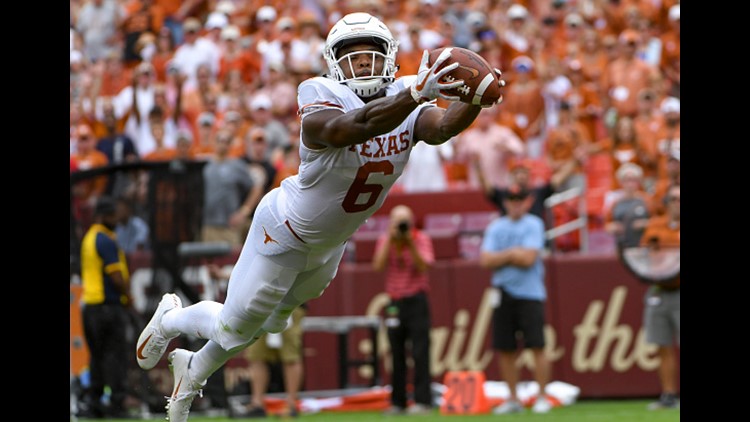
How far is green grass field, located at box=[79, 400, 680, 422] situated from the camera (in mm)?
11219

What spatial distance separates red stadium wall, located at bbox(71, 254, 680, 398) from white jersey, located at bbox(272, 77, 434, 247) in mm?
6913

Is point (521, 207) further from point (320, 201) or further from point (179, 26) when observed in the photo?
point (179, 26)

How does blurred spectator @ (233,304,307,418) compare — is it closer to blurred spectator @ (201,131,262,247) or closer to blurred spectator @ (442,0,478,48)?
blurred spectator @ (201,131,262,247)

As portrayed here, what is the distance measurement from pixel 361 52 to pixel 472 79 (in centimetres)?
75

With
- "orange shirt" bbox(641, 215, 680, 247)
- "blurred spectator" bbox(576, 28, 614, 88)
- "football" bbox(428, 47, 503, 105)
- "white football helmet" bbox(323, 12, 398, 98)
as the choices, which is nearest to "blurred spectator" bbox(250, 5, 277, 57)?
"blurred spectator" bbox(576, 28, 614, 88)

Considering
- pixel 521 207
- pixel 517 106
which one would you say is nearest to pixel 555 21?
pixel 517 106

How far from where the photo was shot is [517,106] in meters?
15.5

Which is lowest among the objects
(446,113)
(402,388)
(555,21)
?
(402,388)

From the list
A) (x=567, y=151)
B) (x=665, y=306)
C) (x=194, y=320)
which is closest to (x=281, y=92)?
(x=567, y=151)

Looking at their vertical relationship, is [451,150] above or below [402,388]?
above

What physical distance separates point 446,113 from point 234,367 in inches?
310

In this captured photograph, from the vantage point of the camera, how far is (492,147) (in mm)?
14648

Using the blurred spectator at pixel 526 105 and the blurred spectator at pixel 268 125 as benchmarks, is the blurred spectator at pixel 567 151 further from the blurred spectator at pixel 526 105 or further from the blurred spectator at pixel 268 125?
the blurred spectator at pixel 268 125

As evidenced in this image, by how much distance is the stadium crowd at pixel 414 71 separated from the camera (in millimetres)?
14484
